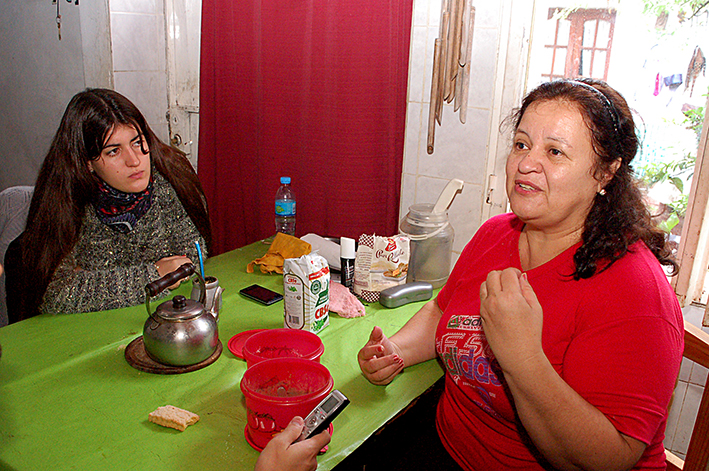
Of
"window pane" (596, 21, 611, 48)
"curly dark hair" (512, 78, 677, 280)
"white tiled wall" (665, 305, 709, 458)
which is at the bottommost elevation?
"white tiled wall" (665, 305, 709, 458)

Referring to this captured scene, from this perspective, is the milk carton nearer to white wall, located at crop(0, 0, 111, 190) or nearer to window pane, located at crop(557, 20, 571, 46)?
window pane, located at crop(557, 20, 571, 46)

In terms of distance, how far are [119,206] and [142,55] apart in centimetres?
145

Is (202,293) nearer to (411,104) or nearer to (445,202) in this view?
(445,202)

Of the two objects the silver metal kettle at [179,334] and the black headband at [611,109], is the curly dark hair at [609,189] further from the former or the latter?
the silver metal kettle at [179,334]

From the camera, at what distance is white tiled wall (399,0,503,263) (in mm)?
2025

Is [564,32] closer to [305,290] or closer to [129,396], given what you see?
[305,290]

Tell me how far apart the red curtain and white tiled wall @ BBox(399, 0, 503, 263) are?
0.07 meters

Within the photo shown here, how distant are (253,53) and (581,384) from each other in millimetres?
2060

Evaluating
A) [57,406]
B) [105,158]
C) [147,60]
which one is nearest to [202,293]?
[57,406]

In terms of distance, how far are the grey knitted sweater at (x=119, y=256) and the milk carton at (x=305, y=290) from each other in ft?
1.66

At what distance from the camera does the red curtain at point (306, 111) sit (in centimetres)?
213

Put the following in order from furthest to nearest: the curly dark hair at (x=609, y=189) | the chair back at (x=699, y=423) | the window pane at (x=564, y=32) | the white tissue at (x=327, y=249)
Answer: the window pane at (x=564, y=32) < the white tissue at (x=327, y=249) < the chair back at (x=699, y=423) < the curly dark hair at (x=609, y=189)

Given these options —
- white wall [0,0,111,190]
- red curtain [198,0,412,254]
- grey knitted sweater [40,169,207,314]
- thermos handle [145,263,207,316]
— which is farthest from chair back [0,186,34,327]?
white wall [0,0,111,190]

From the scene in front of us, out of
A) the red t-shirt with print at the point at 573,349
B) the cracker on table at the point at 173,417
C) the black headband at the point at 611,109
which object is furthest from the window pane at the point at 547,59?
the cracker on table at the point at 173,417
